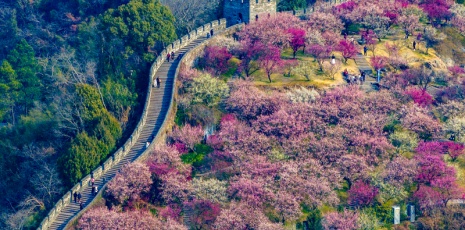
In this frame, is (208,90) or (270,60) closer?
(208,90)

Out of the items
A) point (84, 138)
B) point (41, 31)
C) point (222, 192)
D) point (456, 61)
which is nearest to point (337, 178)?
point (222, 192)

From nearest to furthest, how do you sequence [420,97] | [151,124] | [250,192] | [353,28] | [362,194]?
[250,192] < [362,194] < [151,124] < [420,97] < [353,28]

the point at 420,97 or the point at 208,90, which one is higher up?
the point at 208,90

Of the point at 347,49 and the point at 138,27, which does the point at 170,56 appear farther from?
the point at 347,49

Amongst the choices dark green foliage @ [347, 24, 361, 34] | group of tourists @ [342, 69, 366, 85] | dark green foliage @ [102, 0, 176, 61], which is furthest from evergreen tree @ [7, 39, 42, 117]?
dark green foliage @ [347, 24, 361, 34]

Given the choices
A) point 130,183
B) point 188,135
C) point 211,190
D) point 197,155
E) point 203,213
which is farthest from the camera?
point 188,135

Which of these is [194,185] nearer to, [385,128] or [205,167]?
[205,167]

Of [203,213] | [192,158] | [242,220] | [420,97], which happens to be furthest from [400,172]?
[192,158]
